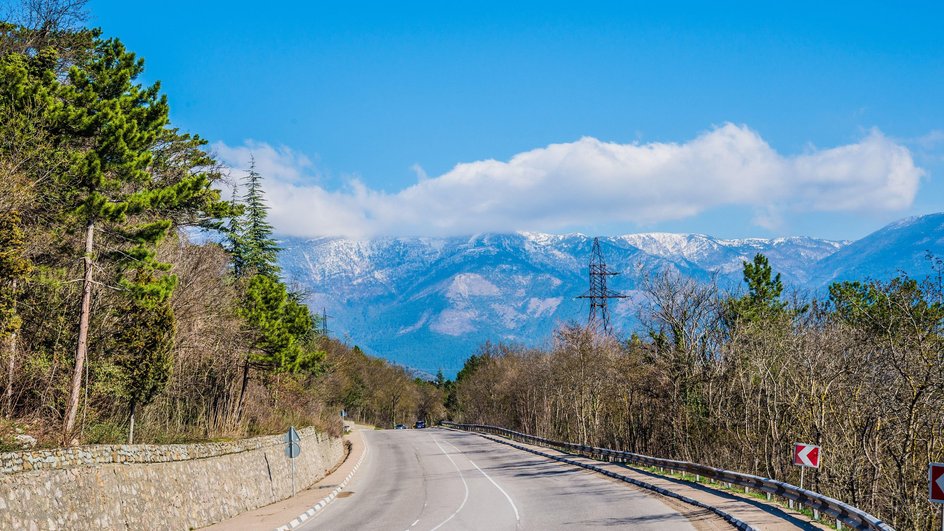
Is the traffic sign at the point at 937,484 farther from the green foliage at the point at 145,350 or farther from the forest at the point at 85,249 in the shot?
the green foliage at the point at 145,350

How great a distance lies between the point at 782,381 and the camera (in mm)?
37250

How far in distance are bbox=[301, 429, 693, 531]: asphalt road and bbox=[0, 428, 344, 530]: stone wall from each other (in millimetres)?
3097

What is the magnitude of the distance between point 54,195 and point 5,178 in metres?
2.99

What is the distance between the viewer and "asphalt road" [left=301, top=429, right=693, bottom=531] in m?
20.1

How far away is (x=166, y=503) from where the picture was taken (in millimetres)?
19391

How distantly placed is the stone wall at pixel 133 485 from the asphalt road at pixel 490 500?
3097 millimetres

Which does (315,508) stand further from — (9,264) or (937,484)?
(937,484)

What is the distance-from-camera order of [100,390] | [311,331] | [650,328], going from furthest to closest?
[311,331]
[650,328]
[100,390]

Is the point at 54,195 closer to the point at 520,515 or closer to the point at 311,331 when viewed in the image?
the point at 520,515

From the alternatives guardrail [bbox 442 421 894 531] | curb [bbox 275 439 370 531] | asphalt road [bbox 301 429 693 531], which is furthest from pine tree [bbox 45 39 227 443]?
guardrail [bbox 442 421 894 531]

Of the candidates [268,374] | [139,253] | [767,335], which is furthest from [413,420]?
[139,253]

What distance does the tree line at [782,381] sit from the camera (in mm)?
25297

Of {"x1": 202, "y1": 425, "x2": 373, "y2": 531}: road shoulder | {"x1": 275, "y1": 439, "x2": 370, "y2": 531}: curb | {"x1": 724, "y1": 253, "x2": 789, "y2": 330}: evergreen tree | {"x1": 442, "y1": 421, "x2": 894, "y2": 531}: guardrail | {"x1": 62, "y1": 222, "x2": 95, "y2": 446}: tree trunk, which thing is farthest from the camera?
{"x1": 724, "y1": 253, "x2": 789, "y2": 330}: evergreen tree

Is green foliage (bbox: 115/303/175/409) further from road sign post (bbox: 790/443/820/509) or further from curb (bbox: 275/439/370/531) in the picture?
road sign post (bbox: 790/443/820/509)
